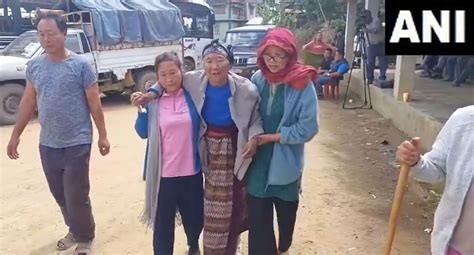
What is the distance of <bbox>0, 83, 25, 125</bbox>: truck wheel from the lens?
8156mm

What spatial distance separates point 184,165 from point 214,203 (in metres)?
0.29

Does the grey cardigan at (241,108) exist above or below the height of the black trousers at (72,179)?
above

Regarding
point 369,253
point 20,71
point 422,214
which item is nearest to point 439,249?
point 369,253

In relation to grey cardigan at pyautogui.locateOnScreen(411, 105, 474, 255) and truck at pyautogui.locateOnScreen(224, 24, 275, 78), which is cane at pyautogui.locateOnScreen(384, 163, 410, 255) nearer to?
grey cardigan at pyautogui.locateOnScreen(411, 105, 474, 255)

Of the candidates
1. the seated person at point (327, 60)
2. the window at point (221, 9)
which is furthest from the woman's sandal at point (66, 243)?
the window at point (221, 9)

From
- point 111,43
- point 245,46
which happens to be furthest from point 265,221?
point 245,46

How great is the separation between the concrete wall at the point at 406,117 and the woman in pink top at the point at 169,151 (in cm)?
307

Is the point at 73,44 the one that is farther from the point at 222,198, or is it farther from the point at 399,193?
the point at 399,193

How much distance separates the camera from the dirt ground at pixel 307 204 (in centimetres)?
352

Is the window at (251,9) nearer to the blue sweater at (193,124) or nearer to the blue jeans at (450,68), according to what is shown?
the blue jeans at (450,68)

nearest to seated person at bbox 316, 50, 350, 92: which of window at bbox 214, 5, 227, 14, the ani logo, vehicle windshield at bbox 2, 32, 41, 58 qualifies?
vehicle windshield at bbox 2, 32, 41, 58

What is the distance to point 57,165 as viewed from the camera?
3.03 metres

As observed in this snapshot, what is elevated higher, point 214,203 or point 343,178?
point 214,203

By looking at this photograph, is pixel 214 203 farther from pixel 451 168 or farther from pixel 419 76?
pixel 419 76
